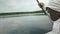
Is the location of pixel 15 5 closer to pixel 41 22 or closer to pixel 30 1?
pixel 30 1

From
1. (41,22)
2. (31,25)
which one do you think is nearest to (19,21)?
(31,25)

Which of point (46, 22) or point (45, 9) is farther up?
point (45, 9)

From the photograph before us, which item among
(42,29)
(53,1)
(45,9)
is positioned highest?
(53,1)

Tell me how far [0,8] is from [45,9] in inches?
22.2

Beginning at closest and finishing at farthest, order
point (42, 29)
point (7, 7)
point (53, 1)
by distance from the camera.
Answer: point (42, 29)
point (53, 1)
point (7, 7)

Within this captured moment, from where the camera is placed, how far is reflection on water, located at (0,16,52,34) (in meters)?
1.08

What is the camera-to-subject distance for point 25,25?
45.8 inches

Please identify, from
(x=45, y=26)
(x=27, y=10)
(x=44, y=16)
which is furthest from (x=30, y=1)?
(x=45, y=26)

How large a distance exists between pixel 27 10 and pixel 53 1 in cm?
33

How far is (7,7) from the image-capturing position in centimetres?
135

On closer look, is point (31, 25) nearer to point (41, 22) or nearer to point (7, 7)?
point (41, 22)

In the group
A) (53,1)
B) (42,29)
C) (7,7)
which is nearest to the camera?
(42,29)

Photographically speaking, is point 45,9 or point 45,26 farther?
point 45,9

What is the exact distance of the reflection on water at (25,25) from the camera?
1.08m
